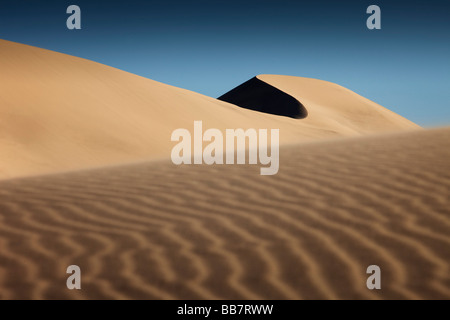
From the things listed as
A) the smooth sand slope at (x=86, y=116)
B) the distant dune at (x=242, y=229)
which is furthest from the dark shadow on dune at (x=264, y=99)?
the distant dune at (x=242, y=229)

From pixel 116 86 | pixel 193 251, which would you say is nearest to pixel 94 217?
pixel 193 251

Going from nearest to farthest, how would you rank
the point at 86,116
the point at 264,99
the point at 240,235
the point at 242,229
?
the point at 240,235 → the point at 242,229 → the point at 86,116 → the point at 264,99

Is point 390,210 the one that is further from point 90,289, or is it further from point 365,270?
point 90,289

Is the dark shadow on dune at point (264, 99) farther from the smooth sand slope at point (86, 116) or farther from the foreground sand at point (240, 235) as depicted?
the foreground sand at point (240, 235)

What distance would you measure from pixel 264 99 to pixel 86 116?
27831mm

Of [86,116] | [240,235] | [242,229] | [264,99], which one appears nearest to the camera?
[240,235]

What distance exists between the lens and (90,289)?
3.06 metres

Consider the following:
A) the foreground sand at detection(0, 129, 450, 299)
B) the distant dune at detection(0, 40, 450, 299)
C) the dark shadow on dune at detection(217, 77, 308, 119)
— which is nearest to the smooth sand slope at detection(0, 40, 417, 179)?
the distant dune at detection(0, 40, 450, 299)

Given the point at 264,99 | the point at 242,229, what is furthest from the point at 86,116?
the point at 264,99

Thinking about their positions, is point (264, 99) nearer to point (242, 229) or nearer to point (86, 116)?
point (86, 116)

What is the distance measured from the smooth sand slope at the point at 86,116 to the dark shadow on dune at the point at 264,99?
1100cm

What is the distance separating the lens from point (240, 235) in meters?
3.80

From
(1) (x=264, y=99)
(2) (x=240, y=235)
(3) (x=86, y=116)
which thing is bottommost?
(2) (x=240, y=235)

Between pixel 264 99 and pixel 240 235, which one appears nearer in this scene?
pixel 240 235
